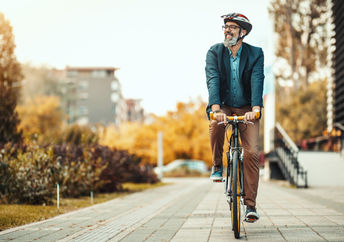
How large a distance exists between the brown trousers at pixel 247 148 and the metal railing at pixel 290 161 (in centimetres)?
1089

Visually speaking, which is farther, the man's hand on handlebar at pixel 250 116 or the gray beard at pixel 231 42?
the gray beard at pixel 231 42

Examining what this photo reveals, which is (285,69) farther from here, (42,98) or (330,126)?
(42,98)

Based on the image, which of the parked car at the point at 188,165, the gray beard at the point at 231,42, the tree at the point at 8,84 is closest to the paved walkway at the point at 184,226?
the gray beard at the point at 231,42

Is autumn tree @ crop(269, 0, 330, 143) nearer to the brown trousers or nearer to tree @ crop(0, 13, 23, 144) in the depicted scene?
tree @ crop(0, 13, 23, 144)

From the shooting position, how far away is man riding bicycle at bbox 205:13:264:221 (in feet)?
18.3

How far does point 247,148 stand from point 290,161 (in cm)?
1292

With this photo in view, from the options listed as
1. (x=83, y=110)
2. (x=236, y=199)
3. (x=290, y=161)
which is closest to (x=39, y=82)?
(x=83, y=110)

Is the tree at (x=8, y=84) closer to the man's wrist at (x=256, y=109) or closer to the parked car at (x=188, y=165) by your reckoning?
the man's wrist at (x=256, y=109)

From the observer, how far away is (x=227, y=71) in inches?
228

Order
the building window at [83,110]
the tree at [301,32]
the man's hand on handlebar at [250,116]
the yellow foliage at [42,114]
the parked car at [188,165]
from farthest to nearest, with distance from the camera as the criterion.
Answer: the building window at [83,110] → the yellow foliage at [42,114] → the parked car at [188,165] → the tree at [301,32] → the man's hand on handlebar at [250,116]

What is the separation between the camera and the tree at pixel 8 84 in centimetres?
1468

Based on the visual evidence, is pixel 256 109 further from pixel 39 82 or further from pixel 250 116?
pixel 39 82

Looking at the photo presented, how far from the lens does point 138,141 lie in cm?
4153

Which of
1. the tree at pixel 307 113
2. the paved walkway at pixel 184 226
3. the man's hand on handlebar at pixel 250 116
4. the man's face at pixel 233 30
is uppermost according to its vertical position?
the tree at pixel 307 113
